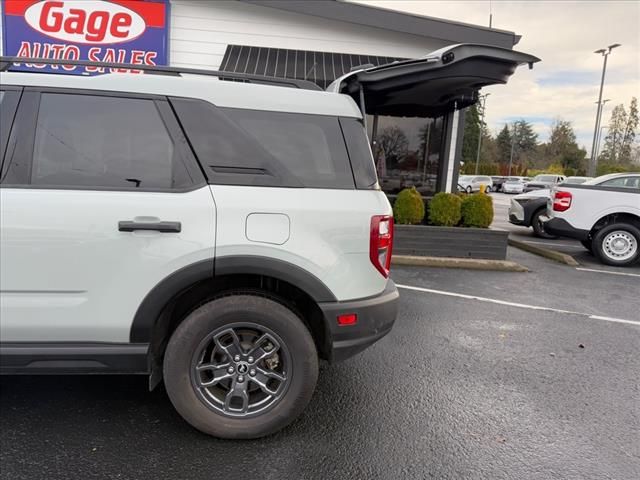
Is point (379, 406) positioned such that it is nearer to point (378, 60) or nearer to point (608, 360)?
point (608, 360)

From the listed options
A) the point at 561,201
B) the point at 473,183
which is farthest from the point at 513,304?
the point at 473,183

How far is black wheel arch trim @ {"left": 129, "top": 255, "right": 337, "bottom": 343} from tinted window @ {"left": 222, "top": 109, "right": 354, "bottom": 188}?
1.72 ft

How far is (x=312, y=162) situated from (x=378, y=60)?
7468 millimetres

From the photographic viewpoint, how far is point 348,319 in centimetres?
264

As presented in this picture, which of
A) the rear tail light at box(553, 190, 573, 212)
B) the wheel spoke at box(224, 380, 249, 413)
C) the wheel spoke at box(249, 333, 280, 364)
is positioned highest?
the rear tail light at box(553, 190, 573, 212)

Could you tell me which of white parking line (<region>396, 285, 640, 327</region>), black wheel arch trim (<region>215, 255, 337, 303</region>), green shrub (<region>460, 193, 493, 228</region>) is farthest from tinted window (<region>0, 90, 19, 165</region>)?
green shrub (<region>460, 193, 493, 228</region>)

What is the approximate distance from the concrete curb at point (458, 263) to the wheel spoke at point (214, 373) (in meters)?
5.17

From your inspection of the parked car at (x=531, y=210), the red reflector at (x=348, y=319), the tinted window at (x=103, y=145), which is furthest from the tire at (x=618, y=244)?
the tinted window at (x=103, y=145)

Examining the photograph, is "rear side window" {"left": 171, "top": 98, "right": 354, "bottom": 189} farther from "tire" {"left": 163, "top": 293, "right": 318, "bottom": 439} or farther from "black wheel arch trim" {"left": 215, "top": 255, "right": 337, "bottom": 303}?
"tire" {"left": 163, "top": 293, "right": 318, "bottom": 439}

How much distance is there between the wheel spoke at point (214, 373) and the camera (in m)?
2.58

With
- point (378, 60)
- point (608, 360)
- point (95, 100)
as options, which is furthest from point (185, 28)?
point (608, 360)

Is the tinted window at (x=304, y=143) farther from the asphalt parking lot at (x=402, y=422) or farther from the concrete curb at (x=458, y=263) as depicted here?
the concrete curb at (x=458, y=263)

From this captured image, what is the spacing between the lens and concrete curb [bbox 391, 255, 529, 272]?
7.43 meters

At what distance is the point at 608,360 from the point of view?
4012 mm
